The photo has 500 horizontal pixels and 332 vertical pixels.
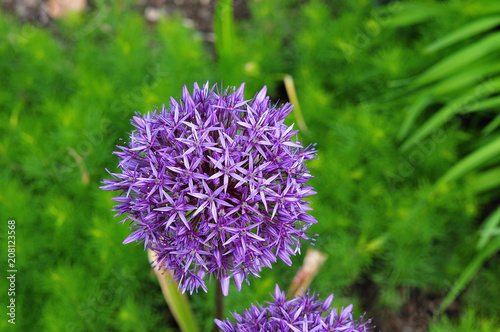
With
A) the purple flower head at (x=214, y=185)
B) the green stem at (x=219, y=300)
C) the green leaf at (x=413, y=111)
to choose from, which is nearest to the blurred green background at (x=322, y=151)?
the green leaf at (x=413, y=111)

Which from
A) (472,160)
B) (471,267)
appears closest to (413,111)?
(472,160)

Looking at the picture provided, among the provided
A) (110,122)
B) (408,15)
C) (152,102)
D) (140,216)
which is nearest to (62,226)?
(110,122)

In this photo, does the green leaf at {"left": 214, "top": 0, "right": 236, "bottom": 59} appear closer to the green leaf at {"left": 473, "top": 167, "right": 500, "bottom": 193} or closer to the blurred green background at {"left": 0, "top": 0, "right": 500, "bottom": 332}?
the blurred green background at {"left": 0, "top": 0, "right": 500, "bottom": 332}

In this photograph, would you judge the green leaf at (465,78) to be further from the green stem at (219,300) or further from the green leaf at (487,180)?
the green stem at (219,300)

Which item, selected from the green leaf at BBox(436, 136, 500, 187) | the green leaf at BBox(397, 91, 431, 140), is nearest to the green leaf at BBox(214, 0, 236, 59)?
the green leaf at BBox(397, 91, 431, 140)

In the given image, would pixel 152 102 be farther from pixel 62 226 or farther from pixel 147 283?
pixel 147 283
